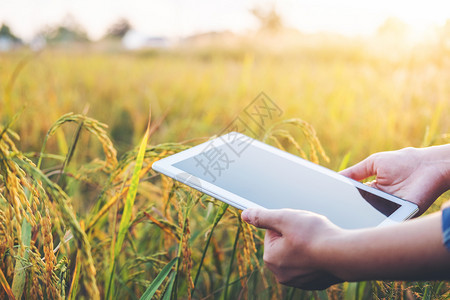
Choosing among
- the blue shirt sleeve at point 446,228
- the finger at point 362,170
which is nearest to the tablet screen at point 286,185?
the finger at point 362,170

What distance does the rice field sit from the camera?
A: 937 millimetres

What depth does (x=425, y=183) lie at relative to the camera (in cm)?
112

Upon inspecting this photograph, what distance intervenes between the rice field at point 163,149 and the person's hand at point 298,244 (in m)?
0.11

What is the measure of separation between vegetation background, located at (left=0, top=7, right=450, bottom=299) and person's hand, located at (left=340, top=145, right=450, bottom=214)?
0.11 metres

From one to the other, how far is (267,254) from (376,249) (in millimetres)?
252

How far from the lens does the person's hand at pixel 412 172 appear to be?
3.66 feet

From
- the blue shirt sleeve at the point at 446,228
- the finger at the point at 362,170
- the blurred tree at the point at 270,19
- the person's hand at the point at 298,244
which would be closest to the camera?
the blue shirt sleeve at the point at 446,228

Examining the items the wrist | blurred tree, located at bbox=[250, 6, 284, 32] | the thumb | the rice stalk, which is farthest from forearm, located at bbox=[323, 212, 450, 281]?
blurred tree, located at bbox=[250, 6, 284, 32]

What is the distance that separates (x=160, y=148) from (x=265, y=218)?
0.33 meters

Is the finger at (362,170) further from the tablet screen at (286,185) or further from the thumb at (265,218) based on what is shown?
the thumb at (265,218)

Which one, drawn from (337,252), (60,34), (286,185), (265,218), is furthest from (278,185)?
(60,34)

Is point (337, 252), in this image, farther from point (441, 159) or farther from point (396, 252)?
point (441, 159)

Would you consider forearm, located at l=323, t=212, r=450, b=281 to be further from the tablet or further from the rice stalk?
the rice stalk

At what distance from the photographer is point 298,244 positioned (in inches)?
29.6
